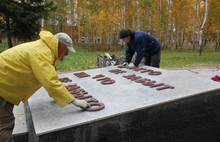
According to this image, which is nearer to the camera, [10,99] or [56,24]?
[10,99]

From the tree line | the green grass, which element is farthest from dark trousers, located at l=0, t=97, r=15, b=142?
the tree line

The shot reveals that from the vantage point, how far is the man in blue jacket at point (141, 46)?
5.83 m

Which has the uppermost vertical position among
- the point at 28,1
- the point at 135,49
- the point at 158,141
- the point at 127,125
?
the point at 28,1

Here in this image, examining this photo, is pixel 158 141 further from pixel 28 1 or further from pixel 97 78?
pixel 28 1

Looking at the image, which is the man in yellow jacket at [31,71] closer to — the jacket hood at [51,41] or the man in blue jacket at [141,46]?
the jacket hood at [51,41]

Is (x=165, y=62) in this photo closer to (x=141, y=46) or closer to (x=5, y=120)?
(x=141, y=46)

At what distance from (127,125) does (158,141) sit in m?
0.52

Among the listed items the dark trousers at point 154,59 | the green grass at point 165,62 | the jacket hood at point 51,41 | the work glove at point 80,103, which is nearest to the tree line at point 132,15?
the green grass at point 165,62

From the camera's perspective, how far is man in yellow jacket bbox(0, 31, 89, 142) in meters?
2.79

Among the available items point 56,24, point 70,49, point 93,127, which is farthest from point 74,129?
point 56,24

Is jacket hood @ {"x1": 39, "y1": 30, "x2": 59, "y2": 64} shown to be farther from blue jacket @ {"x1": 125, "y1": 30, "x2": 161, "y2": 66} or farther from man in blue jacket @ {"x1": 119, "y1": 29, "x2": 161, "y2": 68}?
blue jacket @ {"x1": 125, "y1": 30, "x2": 161, "y2": 66}

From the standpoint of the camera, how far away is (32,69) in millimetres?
2840

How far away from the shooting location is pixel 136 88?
13.6 ft

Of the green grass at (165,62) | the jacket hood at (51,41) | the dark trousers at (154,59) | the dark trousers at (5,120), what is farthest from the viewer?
the green grass at (165,62)
